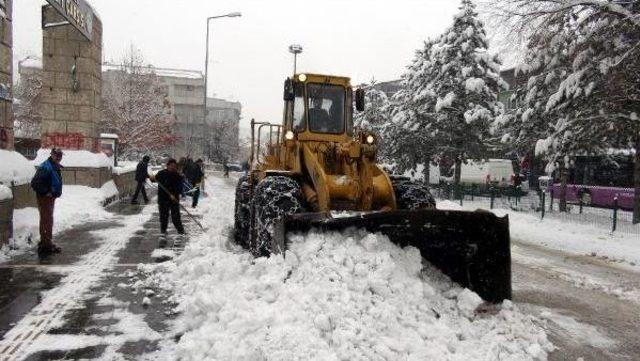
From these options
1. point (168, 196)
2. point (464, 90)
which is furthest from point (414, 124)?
point (168, 196)

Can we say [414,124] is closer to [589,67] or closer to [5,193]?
[589,67]

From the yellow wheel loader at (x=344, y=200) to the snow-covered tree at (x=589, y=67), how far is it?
8.96 m

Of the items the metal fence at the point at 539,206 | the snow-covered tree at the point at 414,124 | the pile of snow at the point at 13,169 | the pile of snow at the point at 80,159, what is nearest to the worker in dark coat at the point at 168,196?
the pile of snow at the point at 13,169

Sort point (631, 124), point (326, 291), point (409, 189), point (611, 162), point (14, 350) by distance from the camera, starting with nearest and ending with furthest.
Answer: point (14, 350) < point (326, 291) < point (409, 189) < point (631, 124) < point (611, 162)

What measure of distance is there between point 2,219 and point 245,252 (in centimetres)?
404

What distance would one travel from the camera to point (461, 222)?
661cm

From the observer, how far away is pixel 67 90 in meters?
16.9

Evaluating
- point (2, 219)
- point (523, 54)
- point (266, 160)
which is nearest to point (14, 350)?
point (2, 219)

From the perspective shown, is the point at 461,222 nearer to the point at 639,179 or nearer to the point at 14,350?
the point at 14,350

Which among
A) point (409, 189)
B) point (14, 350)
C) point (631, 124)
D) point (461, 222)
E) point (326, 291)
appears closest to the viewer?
point (14, 350)

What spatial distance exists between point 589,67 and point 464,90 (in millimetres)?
11596

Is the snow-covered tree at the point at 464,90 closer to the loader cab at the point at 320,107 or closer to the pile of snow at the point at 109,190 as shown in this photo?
the pile of snow at the point at 109,190

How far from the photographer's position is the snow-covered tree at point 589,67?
47.4 feet

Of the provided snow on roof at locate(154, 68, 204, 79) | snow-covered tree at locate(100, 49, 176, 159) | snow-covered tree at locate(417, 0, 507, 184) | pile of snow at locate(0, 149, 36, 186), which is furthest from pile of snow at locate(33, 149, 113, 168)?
snow on roof at locate(154, 68, 204, 79)
